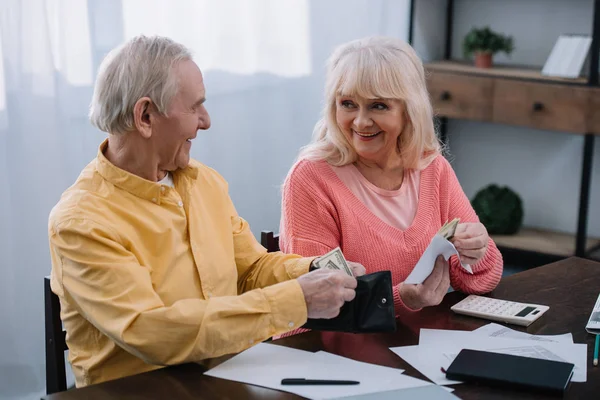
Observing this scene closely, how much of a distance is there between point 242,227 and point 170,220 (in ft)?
0.94

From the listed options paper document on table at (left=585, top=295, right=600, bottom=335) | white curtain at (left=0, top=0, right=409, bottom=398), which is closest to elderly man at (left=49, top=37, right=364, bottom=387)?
paper document on table at (left=585, top=295, right=600, bottom=335)

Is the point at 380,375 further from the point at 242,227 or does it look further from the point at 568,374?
the point at 242,227

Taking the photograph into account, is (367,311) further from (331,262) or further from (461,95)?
(461,95)

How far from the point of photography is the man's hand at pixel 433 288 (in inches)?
79.4

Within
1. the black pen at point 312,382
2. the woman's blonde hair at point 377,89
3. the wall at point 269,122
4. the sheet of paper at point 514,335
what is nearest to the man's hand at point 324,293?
the black pen at point 312,382

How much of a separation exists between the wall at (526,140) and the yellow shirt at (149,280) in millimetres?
3104

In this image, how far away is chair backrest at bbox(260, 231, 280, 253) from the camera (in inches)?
88.0

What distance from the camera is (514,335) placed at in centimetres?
188

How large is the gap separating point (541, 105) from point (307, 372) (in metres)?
3.05

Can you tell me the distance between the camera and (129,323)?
1.60 m

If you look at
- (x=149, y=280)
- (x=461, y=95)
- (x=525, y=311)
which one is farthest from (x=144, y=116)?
(x=461, y=95)

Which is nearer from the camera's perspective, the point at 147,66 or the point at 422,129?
the point at 147,66

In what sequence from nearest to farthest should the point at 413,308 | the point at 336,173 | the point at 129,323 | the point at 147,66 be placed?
the point at 129,323, the point at 147,66, the point at 413,308, the point at 336,173

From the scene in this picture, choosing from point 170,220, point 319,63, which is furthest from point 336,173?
point 319,63
